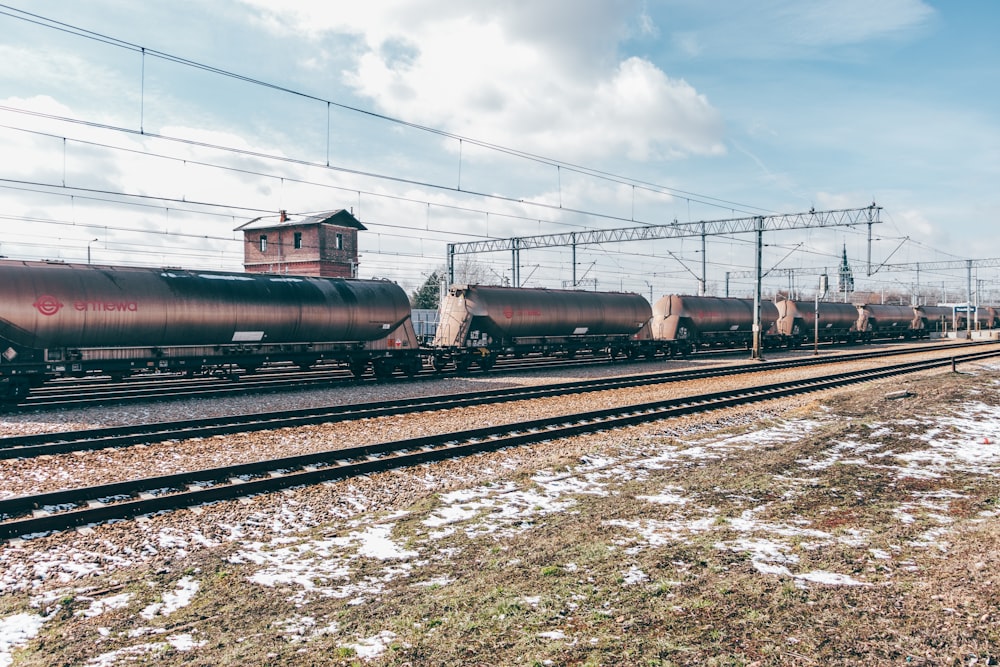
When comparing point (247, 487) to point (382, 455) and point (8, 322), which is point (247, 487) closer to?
point (382, 455)

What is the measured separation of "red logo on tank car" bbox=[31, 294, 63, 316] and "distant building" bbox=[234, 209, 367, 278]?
4396cm

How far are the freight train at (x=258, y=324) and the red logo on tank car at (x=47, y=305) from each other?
0.11 ft

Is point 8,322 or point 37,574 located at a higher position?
point 8,322

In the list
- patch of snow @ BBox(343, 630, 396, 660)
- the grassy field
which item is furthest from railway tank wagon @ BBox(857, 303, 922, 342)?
patch of snow @ BBox(343, 630, 396, 660)

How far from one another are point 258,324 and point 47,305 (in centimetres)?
561

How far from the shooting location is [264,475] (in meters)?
10.1

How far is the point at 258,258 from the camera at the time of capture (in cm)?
6581

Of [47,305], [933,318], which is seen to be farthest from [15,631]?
[933,318]

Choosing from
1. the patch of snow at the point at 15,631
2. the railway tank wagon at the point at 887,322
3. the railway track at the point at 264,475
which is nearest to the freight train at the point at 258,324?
the railway track at the point at 264,475

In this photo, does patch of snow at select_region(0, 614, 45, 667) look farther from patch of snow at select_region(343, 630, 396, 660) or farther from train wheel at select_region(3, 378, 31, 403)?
train wheel at select_region(3, 378, 31, 403)

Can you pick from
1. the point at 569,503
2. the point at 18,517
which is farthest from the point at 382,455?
the point at 18,517

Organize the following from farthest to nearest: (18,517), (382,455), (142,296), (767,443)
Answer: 1. (142,296)
2. (767,443)
3. (382,455)
4. (18,517)

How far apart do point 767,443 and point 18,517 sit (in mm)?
12255

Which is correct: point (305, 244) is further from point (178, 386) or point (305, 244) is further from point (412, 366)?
point (178, 386)
